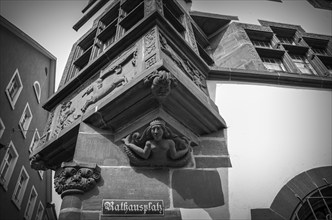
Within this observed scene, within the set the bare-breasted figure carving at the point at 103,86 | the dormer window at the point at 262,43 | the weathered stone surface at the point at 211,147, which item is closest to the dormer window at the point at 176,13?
the bare-breasted figure carving at the point at 103,86

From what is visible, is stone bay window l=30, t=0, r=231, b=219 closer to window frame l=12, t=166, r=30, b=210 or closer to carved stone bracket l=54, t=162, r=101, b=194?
carved stone bracket l=54, t=162, r=101, b=194

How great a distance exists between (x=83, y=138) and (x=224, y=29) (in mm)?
4655

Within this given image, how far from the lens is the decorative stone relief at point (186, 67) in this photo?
3445 mm

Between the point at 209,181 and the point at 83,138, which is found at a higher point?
the point at 83,138

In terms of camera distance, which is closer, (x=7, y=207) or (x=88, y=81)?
(x=88, y=81)

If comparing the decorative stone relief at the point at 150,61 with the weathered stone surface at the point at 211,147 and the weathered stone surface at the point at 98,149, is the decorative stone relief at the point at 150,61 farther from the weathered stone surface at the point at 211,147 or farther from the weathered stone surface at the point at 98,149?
the weathered stone surface at the point at 211,147

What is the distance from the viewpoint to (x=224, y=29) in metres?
6.23

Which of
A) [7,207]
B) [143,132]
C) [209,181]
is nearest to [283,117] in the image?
[209,181]

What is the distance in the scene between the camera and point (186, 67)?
3.74 m

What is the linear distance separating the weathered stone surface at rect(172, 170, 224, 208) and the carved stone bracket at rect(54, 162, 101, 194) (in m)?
0.79

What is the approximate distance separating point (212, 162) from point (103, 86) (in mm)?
1735

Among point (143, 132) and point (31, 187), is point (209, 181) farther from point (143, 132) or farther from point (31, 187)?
point (31, 187)

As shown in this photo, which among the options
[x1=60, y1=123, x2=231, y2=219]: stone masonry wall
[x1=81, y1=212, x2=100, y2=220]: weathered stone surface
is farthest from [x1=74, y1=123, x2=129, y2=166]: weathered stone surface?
[x1=81, y1=212, x2=100, y2=220]: weathered stone surface

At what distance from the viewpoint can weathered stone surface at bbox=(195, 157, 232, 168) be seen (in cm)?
290
